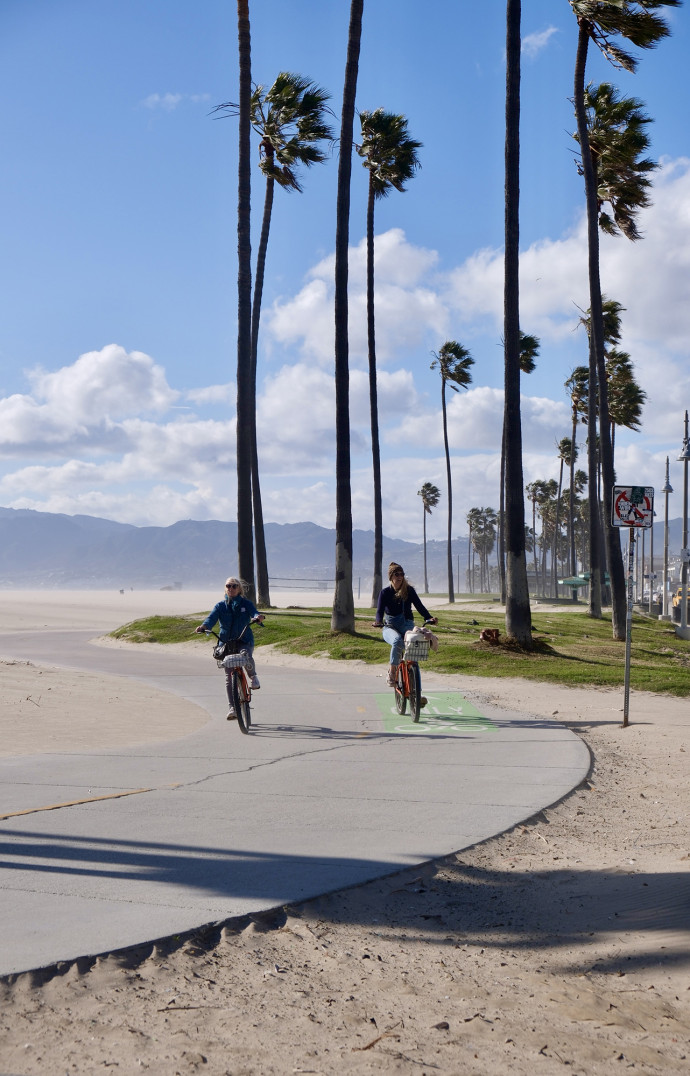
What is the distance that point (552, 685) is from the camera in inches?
720

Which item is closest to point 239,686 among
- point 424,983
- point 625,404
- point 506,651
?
point 424,983

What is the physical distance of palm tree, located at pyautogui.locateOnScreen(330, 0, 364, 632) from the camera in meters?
25.0

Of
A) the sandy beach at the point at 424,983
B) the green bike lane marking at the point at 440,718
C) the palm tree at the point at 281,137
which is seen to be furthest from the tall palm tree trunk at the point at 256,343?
the sandy beach at the point at 424,983

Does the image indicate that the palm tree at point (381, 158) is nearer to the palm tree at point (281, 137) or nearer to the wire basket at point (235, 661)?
the palm tree at point (281, 137)

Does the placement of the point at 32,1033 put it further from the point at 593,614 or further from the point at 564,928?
the point at 593,614

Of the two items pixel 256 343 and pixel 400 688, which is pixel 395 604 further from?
pixel 256 343

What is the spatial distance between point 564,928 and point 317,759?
538 centimetres

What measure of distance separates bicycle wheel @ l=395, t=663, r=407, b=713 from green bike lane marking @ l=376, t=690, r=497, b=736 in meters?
0.16

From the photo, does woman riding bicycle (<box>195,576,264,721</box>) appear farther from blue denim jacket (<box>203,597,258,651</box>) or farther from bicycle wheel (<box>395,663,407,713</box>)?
bicycle wheel (<box>395,663,407,713</box>)

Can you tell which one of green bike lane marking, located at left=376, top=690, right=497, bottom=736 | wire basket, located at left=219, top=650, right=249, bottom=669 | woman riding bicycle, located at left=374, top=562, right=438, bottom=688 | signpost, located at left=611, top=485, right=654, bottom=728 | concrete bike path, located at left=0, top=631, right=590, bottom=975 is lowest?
green bike lane marking, located at left=376, top=690, right=497, bottom=736

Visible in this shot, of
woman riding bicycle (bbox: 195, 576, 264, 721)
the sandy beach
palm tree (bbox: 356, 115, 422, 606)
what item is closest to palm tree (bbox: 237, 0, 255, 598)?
palm tree (bbox: 356, 115, 422, 606)

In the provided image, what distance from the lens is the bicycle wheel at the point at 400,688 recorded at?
43.1ft

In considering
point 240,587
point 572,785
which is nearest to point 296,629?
point 240,587

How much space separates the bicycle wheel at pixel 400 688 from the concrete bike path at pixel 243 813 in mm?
383
